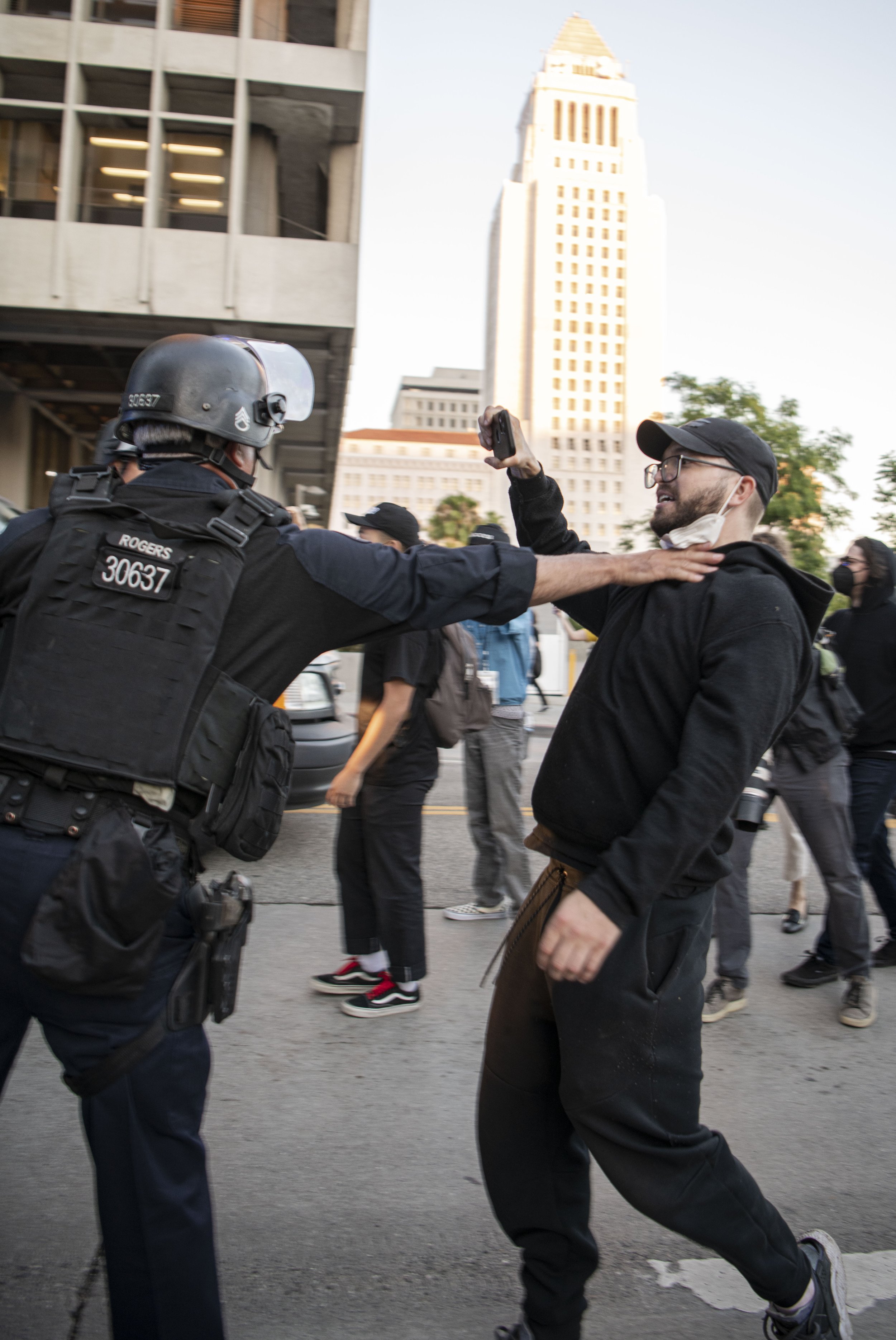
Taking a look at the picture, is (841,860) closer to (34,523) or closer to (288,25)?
(34,523)

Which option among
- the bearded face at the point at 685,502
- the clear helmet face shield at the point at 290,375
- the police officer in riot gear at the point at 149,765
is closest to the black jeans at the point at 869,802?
the bearded face at the point at 685,502

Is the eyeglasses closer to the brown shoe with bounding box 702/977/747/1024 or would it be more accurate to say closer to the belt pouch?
the belt pouch

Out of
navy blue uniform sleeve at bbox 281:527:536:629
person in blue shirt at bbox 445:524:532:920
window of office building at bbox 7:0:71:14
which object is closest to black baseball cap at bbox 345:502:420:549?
person in blue shirt at bbox 445:524:532:920

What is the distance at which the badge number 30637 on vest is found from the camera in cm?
184

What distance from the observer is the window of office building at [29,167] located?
1853 centimetres

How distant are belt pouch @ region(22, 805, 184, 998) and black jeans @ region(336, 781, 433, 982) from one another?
7.29ft

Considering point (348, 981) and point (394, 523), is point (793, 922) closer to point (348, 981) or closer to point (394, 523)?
point (348, 981)

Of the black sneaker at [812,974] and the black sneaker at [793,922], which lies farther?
the black sneaker at [793,922]

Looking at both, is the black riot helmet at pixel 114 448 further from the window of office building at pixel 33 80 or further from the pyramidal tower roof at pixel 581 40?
the pyramidal tower roof at pixel 581 40

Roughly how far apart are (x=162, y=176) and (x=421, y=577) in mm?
20219

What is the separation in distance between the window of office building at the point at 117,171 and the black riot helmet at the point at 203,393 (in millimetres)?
18997

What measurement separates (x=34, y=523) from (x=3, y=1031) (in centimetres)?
95

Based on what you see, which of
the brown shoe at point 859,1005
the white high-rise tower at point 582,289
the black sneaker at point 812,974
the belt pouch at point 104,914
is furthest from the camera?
the white high-rise tower at point 582,289

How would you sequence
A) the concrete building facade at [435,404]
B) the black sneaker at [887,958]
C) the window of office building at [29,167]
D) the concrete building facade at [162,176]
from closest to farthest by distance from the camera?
the black sneaker at [887,958] < the concrete building facade at [162,176] < the window of office building at [29,167] < the concrete building facade at [435,404]
